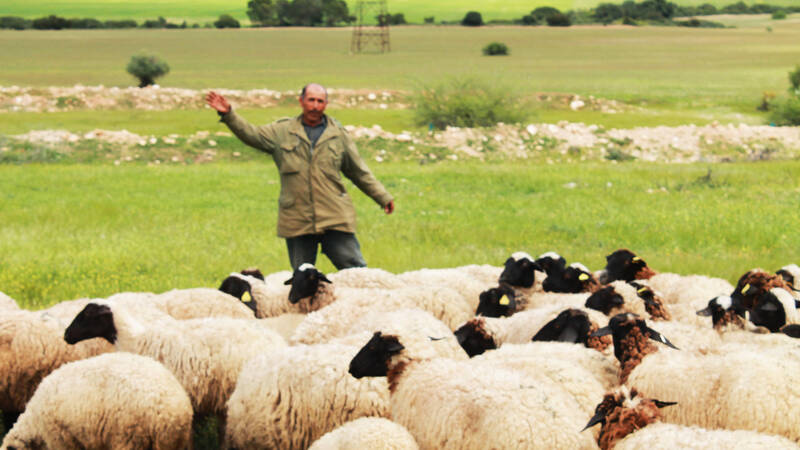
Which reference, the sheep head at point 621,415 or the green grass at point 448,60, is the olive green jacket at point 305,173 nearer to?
the sheep head at point 621,415

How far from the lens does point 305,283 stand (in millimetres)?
7777

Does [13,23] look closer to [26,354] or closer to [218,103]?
[218,103]

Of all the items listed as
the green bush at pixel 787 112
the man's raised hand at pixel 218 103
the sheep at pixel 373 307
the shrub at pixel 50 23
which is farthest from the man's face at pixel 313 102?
the shrub at pixel 50 23

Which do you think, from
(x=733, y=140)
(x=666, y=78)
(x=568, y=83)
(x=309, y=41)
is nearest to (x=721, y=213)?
(x=733, y=140)

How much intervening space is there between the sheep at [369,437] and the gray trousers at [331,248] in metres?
4.73

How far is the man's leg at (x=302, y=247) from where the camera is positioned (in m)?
9.35

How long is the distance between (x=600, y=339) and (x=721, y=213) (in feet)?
36.2

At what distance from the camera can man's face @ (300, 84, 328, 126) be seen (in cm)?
876

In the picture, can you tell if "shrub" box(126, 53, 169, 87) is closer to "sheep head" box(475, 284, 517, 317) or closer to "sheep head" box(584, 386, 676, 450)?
"sheep head" box(475, 284, 517, 317)

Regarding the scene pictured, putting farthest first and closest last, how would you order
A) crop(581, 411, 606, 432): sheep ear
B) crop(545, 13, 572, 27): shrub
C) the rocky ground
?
crop(545, 13, 572, 27): shrub, the rocky ground, crop(581, 411, 606, 432): sheep ear

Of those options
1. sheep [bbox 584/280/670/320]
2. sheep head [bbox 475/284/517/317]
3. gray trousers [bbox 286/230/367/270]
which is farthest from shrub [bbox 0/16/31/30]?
sheep [bbox 584/280/670/320]

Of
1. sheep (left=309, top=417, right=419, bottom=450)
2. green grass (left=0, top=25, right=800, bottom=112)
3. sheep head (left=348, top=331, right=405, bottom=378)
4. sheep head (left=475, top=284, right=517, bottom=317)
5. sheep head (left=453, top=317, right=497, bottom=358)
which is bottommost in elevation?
green grass (left=0, top=25, right=800, bottom=112)

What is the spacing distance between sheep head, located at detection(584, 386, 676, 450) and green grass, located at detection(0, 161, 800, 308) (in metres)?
7.51

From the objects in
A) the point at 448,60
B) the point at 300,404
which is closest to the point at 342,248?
the point at 300,404
